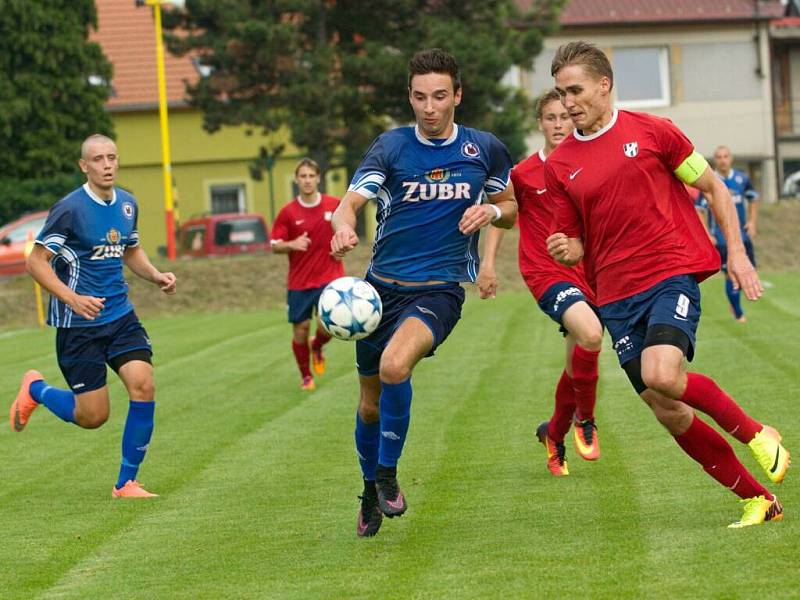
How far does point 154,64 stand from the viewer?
46.5 metres

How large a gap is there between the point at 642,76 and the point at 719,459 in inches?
1667

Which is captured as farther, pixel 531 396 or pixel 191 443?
pixel 531 396

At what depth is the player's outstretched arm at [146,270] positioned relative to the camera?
9297 mm

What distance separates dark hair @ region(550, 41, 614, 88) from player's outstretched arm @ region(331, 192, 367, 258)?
1.13 m

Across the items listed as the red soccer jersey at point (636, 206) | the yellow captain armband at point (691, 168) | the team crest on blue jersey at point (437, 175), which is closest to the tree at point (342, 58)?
the team crest on blue jersey at point (437, 175)

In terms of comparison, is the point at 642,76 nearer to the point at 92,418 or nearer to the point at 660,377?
the point at 92,418

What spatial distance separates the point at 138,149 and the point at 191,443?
36088mm

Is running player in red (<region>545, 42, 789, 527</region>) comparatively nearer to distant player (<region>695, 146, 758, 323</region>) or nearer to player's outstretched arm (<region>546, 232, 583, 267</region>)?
player's outstretched arm (<region>546, 232, 583, 267</region>)

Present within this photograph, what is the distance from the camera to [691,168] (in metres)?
6.69

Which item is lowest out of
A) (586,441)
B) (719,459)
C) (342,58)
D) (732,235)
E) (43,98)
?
(586,441)

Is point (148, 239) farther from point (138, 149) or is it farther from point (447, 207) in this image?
point (447, 207)

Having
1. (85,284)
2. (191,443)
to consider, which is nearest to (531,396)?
(191,443)

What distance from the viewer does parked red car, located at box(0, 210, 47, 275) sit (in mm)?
31094

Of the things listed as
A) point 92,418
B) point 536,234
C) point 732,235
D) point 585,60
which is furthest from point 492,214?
point 92,418
